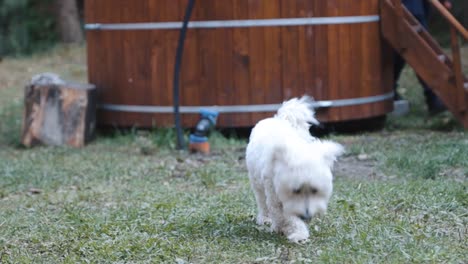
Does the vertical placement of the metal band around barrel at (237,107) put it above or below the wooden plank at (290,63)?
below

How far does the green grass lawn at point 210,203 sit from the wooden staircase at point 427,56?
1.43 feet

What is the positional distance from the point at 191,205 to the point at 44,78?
15.6 ft

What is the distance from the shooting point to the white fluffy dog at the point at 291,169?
5.02m

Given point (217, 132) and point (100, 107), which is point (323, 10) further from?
point (100, 107)

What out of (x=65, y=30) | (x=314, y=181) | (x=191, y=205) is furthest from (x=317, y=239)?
(x=65, y=30)

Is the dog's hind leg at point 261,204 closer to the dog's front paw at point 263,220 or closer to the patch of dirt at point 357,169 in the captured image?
the dog's front paw at point 263,220

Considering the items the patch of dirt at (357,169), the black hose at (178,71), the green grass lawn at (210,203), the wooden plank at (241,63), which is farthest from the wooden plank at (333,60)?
the black hose at (178,71)

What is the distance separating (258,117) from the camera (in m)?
10.7

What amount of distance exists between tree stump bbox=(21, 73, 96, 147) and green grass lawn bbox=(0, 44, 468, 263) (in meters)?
0.23

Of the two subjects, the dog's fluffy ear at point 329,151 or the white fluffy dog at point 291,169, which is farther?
the dog's fluffy ear at point 329,151

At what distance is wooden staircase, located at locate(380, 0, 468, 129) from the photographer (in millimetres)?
10383

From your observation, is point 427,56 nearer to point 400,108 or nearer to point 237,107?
point 400,108

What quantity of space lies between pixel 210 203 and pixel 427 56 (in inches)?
183

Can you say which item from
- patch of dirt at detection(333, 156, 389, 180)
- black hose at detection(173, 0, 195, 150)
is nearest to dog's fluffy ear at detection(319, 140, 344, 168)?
patch of dirt at detection(333, 156, 389, 180)
